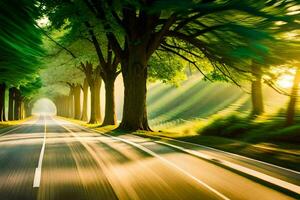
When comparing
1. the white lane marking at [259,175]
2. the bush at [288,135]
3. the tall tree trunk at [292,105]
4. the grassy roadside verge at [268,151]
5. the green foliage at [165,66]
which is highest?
the green foliage at [165,66]

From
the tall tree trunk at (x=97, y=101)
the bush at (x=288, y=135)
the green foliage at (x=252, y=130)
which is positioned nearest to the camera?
the bush at (x=288, y=135)

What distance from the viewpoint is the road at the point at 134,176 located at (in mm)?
7152

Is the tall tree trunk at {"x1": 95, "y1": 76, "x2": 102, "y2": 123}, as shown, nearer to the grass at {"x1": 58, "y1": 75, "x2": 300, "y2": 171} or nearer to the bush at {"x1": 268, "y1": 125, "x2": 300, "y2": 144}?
the grass at {"x1": 58, "y1": 75, "x2": 300, "y2": 171}

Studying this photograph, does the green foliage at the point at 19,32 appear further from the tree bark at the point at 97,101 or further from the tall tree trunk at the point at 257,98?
the tree bark at the point at 97,101

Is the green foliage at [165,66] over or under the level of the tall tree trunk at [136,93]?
over

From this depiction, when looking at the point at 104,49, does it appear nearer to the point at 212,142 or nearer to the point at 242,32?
the point at 212,142

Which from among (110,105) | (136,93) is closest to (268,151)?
(136,93)

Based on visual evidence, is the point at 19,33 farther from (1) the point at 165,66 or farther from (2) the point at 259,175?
(1) the point at 165,66

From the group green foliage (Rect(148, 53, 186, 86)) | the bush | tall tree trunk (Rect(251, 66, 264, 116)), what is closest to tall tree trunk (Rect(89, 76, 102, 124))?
green foliage (Rect(148, 53, 186, 86))

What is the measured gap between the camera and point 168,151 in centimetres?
1342

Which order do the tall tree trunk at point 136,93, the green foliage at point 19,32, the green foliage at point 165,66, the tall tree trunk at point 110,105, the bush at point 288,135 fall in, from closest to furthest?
1. the green foliage at point 19,32
2. the bush at point 288,135
3. the tall tree trunk at point 136,93
4. the green foliage at point 165,66
5. the tall tree trunk at point 110,105

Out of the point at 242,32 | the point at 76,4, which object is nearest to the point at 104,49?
the point at 76,4

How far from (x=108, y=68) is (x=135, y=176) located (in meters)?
24.4

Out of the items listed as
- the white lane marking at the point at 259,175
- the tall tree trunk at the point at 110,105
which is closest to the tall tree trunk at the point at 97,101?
the tall tree trunk at the point at 110,105
